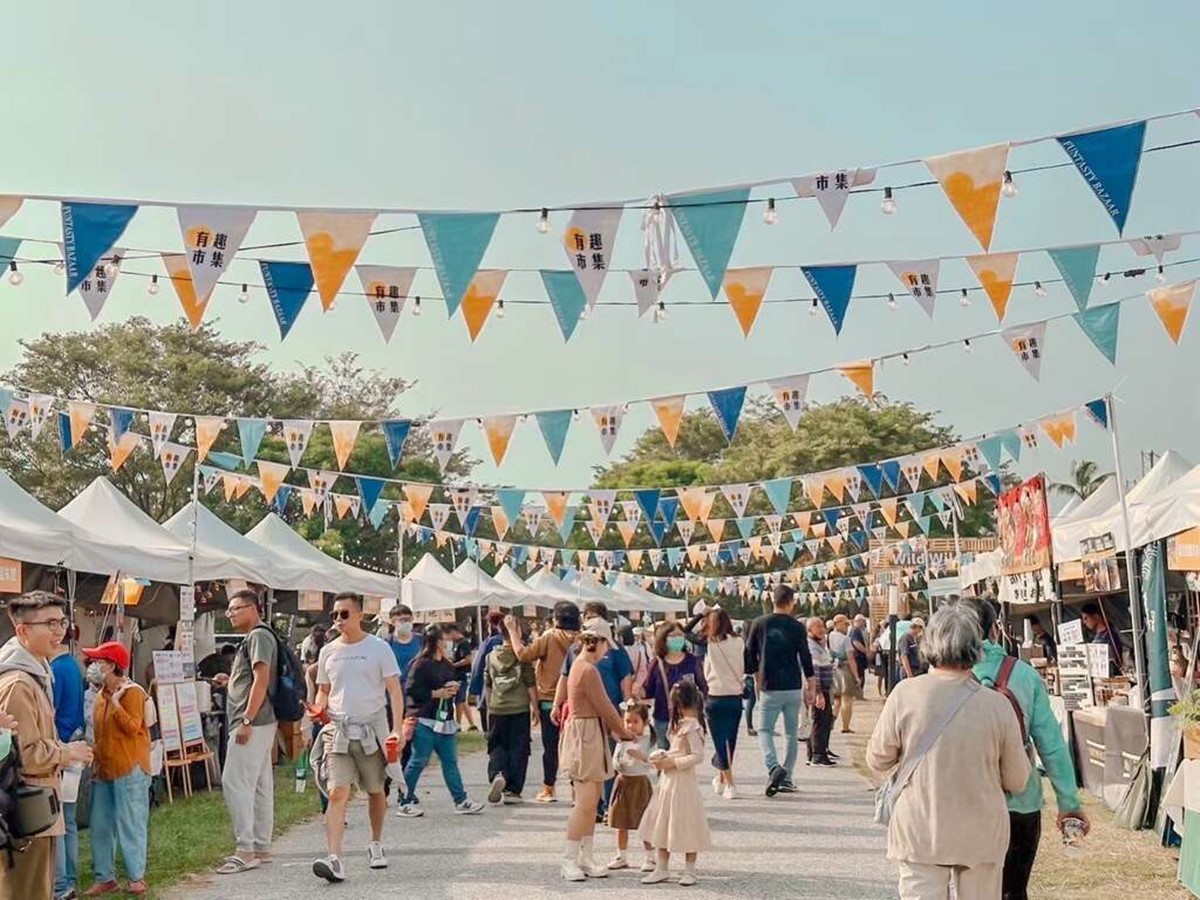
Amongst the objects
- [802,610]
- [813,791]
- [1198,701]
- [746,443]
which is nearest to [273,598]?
[813,791]

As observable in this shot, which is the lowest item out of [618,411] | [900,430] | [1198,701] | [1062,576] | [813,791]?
[813,791]

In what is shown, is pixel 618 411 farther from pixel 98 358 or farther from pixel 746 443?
pixel 746 443

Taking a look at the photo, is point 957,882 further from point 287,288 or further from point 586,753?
point 287,288

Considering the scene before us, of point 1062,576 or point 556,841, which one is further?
point 1062,576

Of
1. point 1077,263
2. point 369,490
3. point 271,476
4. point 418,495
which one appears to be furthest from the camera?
point 369,490

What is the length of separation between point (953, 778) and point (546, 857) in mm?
4715

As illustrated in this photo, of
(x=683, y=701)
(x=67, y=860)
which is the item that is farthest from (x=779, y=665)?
(x=67, y=860)

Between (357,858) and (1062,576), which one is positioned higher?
(1062,576)

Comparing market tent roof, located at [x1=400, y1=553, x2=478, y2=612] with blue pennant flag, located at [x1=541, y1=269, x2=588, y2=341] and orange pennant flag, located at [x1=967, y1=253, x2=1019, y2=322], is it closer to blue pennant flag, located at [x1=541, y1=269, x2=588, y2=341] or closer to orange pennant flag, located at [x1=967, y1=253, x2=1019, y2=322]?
blue pennant flag, located at [x1=541, y1=269, x2=588, y2=341]

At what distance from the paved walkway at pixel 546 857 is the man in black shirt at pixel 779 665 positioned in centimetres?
48

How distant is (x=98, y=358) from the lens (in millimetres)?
39344

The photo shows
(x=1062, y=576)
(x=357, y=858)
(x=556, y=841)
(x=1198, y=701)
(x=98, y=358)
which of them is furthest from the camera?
(x=98, y=358)

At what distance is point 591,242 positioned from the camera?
30.5ft

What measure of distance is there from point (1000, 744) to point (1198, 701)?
10.2ft
